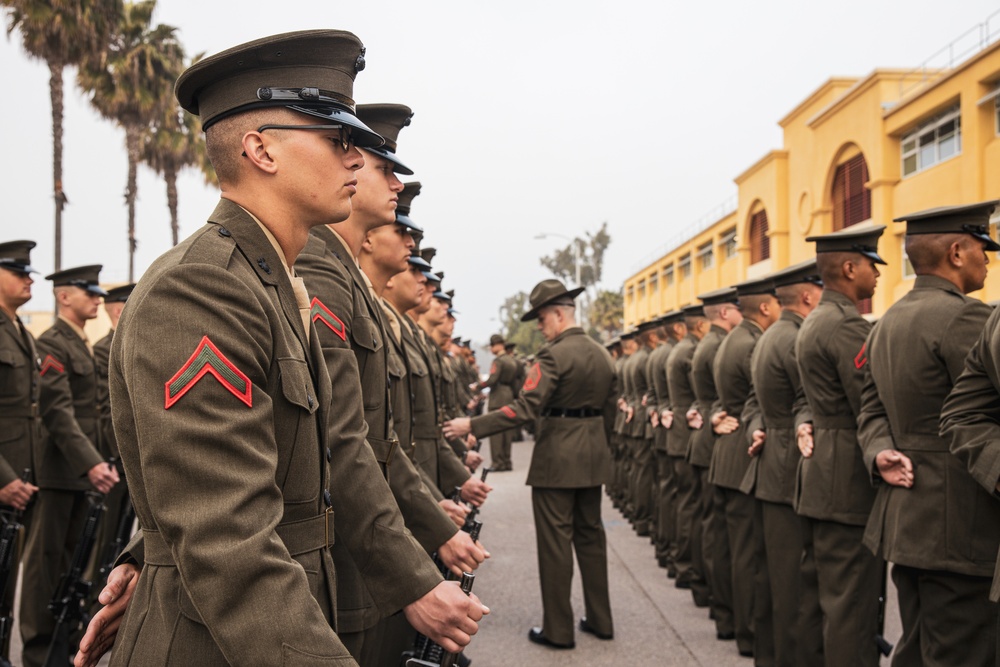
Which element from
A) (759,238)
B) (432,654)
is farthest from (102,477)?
(759,238)

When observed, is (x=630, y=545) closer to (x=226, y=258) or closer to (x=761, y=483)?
(x=761, y=483)

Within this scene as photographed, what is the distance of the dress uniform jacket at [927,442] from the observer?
4.00 metres

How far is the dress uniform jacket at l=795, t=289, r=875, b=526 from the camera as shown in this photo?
512 centimetres

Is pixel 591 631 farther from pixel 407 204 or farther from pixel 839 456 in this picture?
pixel 407 204

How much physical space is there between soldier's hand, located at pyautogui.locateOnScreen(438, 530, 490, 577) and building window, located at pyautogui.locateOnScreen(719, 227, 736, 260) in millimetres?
38227

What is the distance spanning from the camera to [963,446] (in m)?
3.72

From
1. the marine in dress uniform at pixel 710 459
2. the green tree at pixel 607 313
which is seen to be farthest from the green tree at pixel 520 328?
the marine in dress uniform at pixel 710 459

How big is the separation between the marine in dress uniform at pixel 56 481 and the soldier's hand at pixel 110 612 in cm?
423

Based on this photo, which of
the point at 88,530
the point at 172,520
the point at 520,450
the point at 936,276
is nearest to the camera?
the point at 172,520

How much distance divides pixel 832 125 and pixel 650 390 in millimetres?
19700

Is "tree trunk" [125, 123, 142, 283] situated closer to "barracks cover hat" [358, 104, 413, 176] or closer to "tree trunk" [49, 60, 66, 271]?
"tree trunk" [49, 60, 66, 271]

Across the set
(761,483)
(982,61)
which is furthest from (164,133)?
(761,483)

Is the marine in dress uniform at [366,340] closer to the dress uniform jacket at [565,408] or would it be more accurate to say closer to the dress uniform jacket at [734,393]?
the dress uniform jacket at [565,408]

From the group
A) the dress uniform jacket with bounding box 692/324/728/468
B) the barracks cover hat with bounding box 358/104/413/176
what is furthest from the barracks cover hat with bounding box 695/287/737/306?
the barracks cover hat with bounding box 358/104/413/176
